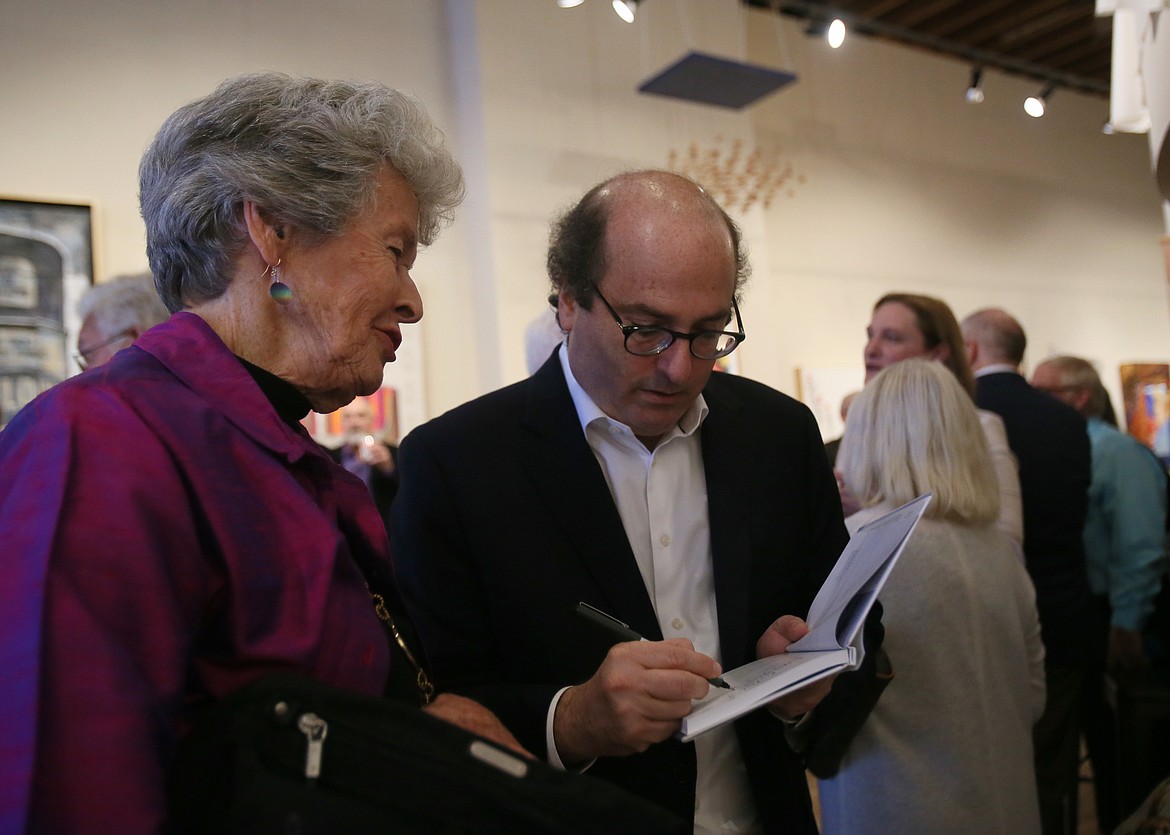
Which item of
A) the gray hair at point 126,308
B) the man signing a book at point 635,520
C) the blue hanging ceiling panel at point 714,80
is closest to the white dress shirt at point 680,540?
the man signing a book at point 635,520

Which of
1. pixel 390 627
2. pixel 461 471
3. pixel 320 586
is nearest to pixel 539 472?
pixel 461 471

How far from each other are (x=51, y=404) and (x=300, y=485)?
27 cm

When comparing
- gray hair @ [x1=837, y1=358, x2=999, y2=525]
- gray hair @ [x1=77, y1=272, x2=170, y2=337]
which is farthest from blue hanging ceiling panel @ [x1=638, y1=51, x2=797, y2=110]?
gray hair @ [x1=77, y1=272, x2=170, y2=337]

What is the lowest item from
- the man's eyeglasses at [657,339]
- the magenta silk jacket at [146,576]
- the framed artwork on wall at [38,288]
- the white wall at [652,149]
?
the magenta silk jacket at [146,576]

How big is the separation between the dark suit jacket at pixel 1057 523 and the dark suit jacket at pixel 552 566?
6.81 ft

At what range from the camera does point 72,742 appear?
769 mm

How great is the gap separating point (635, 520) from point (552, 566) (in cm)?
20

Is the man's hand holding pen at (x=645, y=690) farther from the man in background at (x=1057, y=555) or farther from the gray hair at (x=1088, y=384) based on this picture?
the gray hair at (x=1088, y=384)

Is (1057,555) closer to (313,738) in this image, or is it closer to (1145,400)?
(313,738)

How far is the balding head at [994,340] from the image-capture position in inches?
152

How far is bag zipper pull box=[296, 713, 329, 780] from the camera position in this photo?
2.74ft

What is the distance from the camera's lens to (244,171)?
113 cm

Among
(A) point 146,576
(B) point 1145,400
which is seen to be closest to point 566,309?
(A) point 146,576

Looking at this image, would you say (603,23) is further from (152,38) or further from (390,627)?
(390,627)
